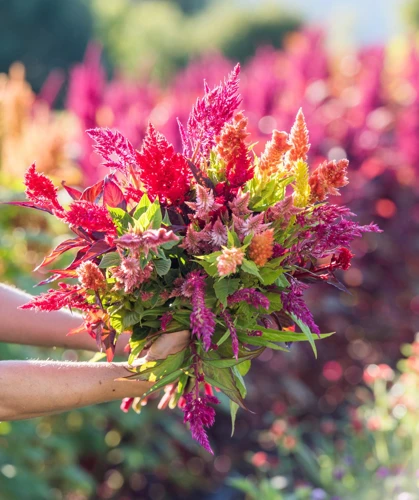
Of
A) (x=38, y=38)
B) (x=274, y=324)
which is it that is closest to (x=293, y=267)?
(x=274, y=324)

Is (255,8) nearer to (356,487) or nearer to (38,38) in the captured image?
(38,38)

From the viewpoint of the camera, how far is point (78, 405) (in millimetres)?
1494

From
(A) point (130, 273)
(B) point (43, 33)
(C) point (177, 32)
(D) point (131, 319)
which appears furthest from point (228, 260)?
(C) point (177, 32)

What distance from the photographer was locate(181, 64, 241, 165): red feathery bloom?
4.29 ft

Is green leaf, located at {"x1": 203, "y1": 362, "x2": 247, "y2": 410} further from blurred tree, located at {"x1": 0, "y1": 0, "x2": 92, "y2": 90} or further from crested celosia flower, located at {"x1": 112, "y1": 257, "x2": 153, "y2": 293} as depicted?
blurred tree, located at {"x1": 0, "y1": 0, "x2": 92, "y2": 90}

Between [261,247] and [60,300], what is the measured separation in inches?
14.6

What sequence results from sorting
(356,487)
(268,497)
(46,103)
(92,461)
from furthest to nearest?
(46,103)
(92,461)
(356,487)
(268,497)

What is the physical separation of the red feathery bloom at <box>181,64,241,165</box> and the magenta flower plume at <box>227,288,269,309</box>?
270 mm

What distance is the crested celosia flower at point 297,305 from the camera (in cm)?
131

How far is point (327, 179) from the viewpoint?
53.9 inches

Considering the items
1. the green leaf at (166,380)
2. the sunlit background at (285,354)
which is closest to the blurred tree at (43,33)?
the sunlit background at (285,354)

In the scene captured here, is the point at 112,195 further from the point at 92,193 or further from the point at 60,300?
the point at 60,300

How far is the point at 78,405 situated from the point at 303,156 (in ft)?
2.20

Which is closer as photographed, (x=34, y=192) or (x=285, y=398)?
(x=34, y=192)
